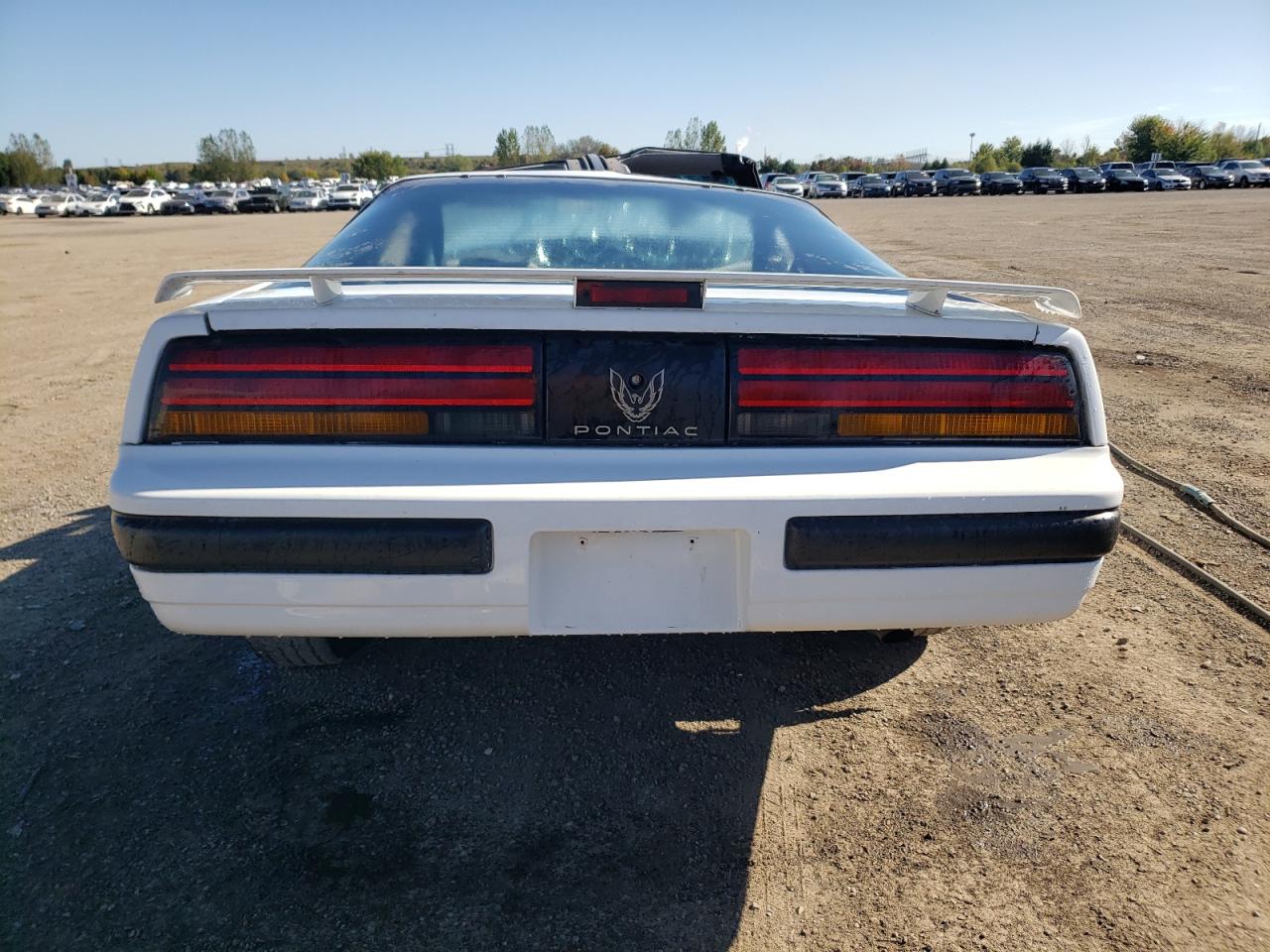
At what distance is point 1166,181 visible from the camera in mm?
43750

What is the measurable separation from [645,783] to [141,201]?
54368 mm

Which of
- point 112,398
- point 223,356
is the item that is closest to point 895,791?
point 223,356

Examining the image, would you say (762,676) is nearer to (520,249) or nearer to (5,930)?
(520,249)

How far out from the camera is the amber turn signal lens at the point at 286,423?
1.82 meters

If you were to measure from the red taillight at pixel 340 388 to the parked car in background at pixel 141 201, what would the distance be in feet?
176

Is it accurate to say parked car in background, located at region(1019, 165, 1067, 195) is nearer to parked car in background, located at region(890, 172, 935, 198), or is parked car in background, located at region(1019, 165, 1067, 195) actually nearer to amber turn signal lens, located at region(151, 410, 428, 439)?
parked car in background, located at region(890, 172, 935, 198)

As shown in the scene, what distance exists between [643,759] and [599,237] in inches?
64.8

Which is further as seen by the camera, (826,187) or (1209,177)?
(826,187)

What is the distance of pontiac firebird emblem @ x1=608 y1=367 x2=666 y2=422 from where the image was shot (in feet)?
5.99

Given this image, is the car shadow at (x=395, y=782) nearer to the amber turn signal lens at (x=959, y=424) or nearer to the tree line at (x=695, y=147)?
the amber turn signal lens at (x=959, y=424)

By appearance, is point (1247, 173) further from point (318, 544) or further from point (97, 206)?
point (97, 206)

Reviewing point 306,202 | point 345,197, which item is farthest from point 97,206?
point 345,197

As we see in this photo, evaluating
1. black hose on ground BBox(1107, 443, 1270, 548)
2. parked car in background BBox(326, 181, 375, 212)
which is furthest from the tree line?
black hose on ground BBox(1107, 443, 1270, 548)

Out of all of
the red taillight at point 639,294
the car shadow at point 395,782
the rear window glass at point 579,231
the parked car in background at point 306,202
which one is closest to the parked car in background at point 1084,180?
the parked car in background at point 306,202
